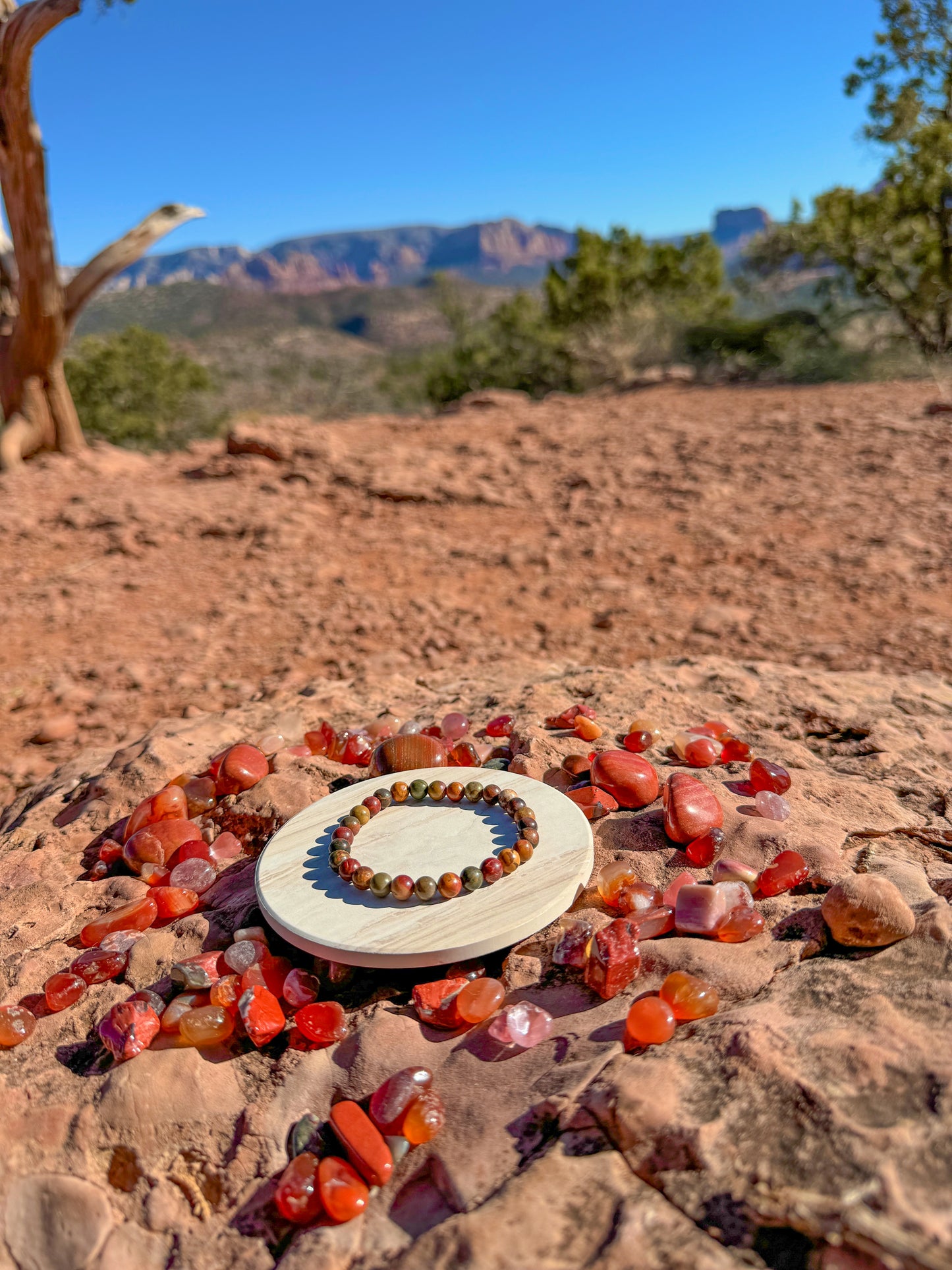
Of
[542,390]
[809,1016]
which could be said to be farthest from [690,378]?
[809,1016]

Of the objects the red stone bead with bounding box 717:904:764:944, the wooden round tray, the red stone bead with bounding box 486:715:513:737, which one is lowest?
the red stone bead with bounding box 717:904:764:944

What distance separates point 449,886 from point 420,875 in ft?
0.33

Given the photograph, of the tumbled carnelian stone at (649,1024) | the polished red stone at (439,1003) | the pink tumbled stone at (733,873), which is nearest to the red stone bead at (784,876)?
the pink tumbled stone at (733,873)

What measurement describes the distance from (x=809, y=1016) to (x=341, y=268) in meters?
131

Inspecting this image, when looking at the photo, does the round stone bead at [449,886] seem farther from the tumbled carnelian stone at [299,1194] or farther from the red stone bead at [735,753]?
the red stone bead at [735,753]

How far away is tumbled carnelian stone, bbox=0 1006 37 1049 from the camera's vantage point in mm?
1496

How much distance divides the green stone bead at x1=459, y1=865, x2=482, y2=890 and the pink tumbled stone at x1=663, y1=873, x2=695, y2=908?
1.30 feet

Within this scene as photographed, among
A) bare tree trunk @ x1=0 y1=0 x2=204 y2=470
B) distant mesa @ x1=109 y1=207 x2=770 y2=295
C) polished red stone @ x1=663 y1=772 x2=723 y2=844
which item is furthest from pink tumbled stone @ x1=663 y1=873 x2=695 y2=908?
distant mesa @ x1=109 y1=207 x2=770 y2=295

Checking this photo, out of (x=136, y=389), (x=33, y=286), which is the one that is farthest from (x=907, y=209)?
(x=136, y=389)

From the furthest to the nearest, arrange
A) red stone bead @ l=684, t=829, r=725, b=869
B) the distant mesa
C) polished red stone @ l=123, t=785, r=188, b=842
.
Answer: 1. the distant mesa
2. polished red stone @ l=123, t=785, r=188, b=842
3. red stone bead @ l=684, t=829, r=725, b=869

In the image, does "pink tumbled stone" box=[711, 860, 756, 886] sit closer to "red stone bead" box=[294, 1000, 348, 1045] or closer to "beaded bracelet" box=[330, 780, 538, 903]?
"beaded bracelet" box=[330, 780, 538, 903]

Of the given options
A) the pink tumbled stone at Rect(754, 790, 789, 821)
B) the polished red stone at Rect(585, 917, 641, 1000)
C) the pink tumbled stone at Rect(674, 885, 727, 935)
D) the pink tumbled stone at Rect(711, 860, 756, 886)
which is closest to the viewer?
the polished red stone at Rect(585, 917, 641, 1000)

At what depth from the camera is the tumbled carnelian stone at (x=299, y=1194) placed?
1.15 m

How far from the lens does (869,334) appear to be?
36.5ft
